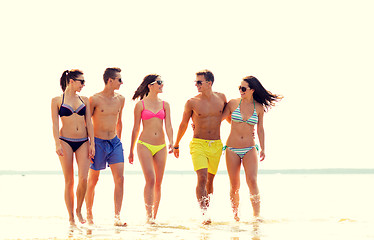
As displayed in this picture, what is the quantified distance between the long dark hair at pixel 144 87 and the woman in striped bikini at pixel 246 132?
5.29 ft

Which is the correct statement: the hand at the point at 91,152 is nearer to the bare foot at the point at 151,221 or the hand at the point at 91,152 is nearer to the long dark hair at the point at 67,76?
the long dark hair at the point at 67,76

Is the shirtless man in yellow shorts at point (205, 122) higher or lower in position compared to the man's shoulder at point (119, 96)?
lower

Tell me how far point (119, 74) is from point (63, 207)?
6.28m

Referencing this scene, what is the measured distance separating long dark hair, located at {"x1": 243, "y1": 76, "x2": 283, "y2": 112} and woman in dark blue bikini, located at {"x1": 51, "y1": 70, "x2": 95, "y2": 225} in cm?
329

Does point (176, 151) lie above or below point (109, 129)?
below

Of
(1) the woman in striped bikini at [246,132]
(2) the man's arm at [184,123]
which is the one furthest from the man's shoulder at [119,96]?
(1) the woman in striped bikini at [246,132]

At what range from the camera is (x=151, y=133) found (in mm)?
9641

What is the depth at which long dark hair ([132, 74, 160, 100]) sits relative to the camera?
387 inches

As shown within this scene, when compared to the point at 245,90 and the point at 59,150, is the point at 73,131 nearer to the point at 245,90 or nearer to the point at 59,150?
the point at 59,150

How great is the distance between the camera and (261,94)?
1007cm

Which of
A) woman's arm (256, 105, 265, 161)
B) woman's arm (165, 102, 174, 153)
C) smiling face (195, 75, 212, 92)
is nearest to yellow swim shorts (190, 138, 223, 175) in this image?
woman's arm (165, 102, 174, 153)

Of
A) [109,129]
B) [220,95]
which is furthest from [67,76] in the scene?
[220,95]

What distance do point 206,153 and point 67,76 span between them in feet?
10.1

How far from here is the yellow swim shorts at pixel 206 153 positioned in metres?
9.70
